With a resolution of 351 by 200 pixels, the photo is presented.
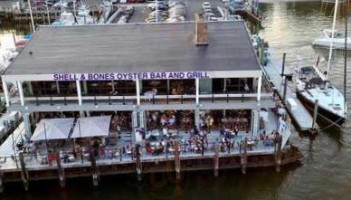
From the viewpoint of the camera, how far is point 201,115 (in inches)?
1560

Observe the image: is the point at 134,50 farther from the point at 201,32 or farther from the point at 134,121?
the point at 134,121

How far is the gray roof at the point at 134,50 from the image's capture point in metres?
38.1

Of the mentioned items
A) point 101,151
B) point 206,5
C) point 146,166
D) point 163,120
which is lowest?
point 146,166

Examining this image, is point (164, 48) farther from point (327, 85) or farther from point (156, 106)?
point (327, 85)

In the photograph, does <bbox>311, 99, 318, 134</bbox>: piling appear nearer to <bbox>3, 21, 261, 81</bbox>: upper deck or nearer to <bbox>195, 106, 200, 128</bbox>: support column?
<bbox>3, 21, 261, 81</bbox>: upper deck

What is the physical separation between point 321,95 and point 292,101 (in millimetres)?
3427

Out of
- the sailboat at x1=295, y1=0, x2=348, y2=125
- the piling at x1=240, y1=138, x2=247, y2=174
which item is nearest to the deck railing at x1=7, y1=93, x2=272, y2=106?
the piling at x1=240, y1=138, x2=247, y2=174

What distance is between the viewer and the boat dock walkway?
4477cm

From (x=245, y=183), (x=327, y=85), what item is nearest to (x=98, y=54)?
(x=245, y=183)

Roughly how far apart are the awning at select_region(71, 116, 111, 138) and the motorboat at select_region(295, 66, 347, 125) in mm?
20806

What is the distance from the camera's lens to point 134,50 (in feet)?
138

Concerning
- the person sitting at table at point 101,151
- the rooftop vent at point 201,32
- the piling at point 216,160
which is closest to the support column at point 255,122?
the piling at point 216,160

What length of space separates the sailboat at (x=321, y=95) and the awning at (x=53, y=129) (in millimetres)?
22303

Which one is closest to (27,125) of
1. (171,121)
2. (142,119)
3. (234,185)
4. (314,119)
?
(142,119)
